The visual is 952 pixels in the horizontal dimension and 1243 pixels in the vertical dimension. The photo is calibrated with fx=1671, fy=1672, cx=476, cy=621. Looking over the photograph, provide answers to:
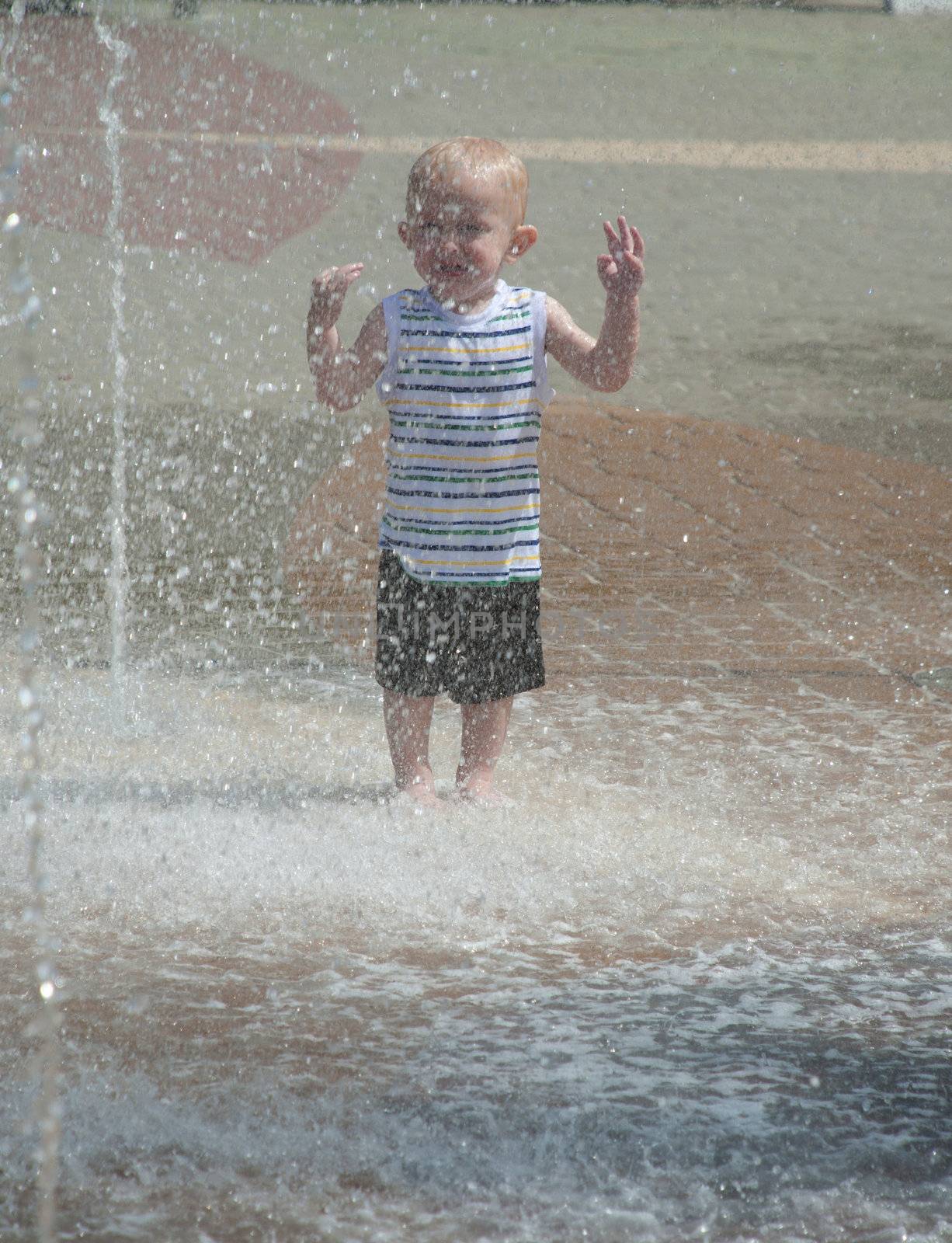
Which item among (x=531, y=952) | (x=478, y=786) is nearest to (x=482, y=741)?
(x=478, y=786)

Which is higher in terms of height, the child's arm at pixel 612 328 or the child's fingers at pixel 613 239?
the child's fingers at pixel 613 239

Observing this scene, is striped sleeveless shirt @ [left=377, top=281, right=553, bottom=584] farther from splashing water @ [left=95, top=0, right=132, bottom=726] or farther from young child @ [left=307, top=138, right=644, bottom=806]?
splashing water @ [left=95, top=0, right=132, bottom=726]

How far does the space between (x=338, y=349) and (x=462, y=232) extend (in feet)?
1.06

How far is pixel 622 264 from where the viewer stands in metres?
3.10

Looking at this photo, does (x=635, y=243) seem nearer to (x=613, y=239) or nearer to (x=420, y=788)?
(x=613, y=239)

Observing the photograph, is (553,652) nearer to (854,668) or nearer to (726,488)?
(854,668)

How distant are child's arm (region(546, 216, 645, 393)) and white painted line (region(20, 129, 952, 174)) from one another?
1122cm

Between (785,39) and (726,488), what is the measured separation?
1655cm

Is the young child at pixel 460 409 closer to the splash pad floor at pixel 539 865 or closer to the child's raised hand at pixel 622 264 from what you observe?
the child's raised hand at pixel 622 264

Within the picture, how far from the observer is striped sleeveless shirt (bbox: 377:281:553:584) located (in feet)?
10.7

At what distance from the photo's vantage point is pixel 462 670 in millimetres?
3371

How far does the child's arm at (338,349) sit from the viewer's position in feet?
10.1

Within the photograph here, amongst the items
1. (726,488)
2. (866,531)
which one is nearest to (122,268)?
(726,488)

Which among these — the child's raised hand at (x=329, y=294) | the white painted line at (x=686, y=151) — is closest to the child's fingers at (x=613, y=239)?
the child's raised hand at (x=329, y=294)
